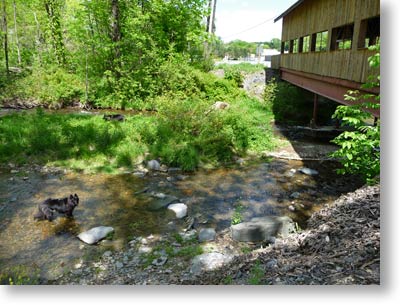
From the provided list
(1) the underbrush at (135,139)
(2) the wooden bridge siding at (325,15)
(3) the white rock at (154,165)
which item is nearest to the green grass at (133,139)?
(1) the underbrush at (135,139)

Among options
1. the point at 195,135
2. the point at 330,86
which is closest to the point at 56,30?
the point at 195,135

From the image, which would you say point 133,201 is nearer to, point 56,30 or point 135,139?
point 135,139

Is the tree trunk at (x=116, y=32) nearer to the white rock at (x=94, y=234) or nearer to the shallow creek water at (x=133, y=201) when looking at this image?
the shallow creek water at (x=133, y=201)

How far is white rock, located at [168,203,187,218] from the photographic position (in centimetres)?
787

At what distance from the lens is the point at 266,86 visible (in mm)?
21656

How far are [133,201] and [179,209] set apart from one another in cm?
150

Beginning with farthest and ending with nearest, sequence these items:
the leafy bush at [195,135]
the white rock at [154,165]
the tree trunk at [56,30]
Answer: the tree trunk at [56,30], the leafy bush at [195,135], the white rock at [154,165]

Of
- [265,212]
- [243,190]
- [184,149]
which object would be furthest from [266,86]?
[265,212]

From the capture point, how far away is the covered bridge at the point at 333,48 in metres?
8.46

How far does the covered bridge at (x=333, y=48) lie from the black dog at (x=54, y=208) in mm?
7326

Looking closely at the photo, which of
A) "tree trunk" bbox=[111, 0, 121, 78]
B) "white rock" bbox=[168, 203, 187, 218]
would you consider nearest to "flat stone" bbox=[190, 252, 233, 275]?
"white rock" bbox=[168, 203, 187, 218]

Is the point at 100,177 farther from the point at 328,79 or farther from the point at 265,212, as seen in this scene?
the point at 328,79

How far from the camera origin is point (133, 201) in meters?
8.68

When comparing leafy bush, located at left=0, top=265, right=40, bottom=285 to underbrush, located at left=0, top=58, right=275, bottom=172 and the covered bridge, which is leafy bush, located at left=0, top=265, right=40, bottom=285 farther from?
the covered bridge
